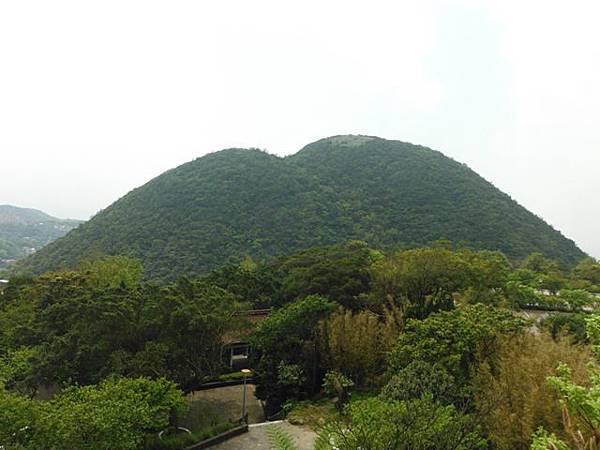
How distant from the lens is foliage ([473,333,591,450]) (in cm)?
775

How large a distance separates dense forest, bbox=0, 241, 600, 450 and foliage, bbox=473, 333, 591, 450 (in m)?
0.03

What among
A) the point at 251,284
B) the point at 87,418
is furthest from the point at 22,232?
the point at 87,418

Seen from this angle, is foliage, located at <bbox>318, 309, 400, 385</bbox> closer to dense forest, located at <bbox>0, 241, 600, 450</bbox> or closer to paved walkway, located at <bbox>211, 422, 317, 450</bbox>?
dense forest, located at <bbox>0, 241, 600, 450</bbox>

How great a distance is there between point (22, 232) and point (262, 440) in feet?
524

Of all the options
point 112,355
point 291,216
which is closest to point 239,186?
point 291,216

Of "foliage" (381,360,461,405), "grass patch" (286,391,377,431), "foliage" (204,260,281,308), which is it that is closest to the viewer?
"foliage" (381,360,461,405)

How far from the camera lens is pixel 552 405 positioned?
7715 millimetres

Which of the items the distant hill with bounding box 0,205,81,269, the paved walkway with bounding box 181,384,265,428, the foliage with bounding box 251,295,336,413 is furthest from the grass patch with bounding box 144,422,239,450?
the distant hill with bounding box 0,205,81,269

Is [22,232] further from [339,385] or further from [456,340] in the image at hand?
[456,340]

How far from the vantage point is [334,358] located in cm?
1499

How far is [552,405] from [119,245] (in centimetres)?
4317

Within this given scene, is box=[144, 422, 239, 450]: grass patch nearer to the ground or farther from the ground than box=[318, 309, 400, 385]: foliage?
→ nearer to the ground

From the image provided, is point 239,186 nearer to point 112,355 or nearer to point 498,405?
point 112,355

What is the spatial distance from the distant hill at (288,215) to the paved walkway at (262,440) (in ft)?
89.4
